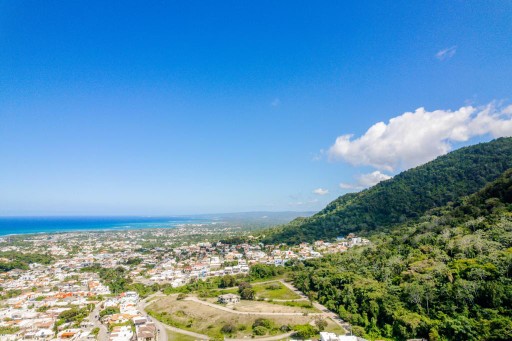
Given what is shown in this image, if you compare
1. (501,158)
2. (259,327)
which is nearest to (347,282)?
(259,327)

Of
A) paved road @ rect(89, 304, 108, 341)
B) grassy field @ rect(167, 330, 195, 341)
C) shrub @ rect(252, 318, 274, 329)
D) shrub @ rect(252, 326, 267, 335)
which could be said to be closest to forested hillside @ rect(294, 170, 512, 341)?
shrub @ rect(252, 318, 274, 329)

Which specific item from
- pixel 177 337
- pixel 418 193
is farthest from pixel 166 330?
pixel 418 193

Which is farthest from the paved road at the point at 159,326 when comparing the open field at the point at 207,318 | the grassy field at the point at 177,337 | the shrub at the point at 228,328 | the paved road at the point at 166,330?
the shrub at the point at 228,328

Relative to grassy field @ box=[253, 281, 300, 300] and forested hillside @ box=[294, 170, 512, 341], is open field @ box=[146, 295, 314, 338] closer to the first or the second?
grassy field @ box=[253, 281, 300, 300]

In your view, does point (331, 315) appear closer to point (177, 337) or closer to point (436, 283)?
point (436, 283)

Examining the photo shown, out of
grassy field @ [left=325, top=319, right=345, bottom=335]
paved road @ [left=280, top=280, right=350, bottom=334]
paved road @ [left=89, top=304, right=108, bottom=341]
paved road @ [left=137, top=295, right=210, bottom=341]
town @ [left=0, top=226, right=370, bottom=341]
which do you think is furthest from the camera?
town @ [left=0, top=226, right=370, bottom=341]

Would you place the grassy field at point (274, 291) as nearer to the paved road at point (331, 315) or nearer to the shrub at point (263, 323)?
the paved road at point (331, 315)

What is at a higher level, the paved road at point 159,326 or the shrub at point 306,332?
the shrub at point 306,332

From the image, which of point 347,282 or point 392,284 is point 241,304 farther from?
point 392,284
